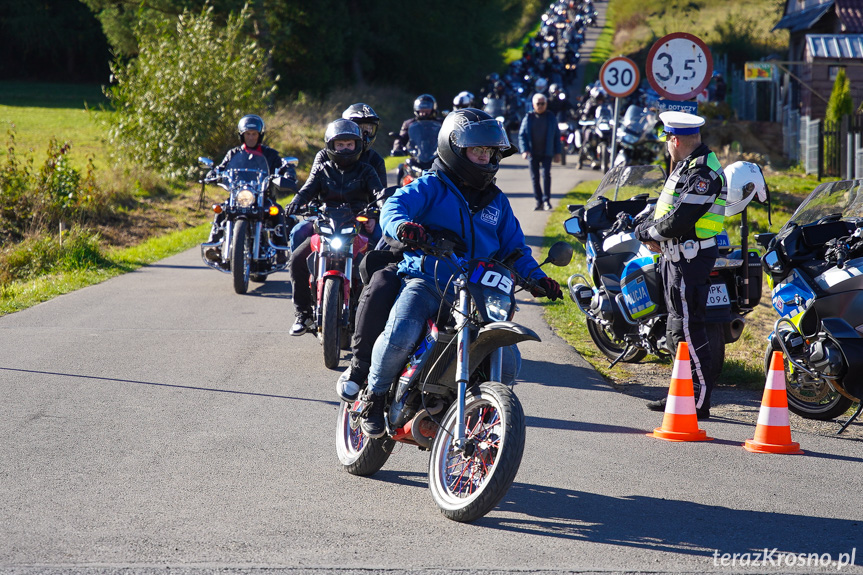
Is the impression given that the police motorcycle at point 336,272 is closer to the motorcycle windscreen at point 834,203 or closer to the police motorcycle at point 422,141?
the motorcycle windscreen at point 834,203

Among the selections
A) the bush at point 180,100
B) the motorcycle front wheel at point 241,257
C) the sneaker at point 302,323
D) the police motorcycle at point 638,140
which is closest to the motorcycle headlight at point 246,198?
the motorcycle front wheel at point 241,257

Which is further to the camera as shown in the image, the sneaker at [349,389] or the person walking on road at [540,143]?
the person walking on road at [540,143]

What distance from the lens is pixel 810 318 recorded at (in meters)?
6.44

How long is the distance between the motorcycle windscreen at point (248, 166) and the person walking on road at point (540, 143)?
7368mm

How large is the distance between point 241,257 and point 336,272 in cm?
365

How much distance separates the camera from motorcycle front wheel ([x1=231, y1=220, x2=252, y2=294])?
1111cm

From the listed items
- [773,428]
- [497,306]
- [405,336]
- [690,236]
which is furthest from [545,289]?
[690,236]

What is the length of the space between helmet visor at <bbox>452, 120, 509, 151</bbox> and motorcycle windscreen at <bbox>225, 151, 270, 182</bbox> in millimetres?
7065

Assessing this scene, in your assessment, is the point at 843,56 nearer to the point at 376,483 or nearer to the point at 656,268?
the point at 656,268

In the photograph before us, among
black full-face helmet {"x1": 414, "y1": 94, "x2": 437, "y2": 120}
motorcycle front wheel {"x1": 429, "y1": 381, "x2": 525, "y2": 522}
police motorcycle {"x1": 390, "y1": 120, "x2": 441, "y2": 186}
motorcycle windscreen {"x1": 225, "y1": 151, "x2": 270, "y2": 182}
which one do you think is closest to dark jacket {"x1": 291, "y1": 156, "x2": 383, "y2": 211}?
motorcycle windscreen {"x1": 225, "y1": 151, "x2": 270, "y2": 182}

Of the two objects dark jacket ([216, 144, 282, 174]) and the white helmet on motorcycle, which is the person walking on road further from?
the white helmet on motorcycle

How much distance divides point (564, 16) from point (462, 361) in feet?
232

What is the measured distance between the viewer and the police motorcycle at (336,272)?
773 cm

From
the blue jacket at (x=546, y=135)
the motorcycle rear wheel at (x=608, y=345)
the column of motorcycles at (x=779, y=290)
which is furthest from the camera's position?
the blue jacket at (x=546, y=135)
